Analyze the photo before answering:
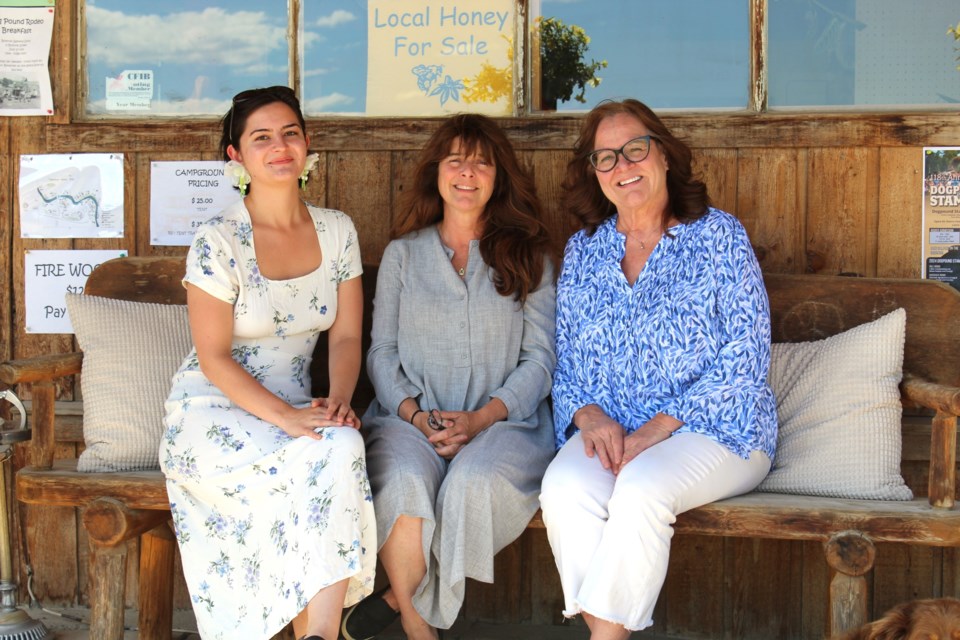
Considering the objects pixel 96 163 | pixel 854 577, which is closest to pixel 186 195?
pixel 96 163

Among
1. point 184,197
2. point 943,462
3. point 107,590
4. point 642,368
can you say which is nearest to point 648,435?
point 642,368

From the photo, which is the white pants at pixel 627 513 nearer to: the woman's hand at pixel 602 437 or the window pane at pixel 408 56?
the woman's hand at pixel 602 437

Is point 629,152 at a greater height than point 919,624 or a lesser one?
greater

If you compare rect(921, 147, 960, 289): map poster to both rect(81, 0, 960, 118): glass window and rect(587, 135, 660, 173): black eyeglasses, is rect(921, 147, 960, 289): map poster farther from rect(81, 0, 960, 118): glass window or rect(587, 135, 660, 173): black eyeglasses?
rect(587, 135, 660, 173): black eyeglasses

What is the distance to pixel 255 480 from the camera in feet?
9.51

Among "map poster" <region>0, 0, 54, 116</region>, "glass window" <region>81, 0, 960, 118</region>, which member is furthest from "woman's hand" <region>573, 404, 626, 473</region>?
"map poster" <region>0, 0, 54, 116</region>

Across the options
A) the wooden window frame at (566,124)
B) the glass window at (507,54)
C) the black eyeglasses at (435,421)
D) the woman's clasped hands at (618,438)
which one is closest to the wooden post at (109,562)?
the black eyeglasses at (435,421)

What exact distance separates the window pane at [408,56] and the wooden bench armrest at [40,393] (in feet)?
4.41

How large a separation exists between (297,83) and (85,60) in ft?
2.77

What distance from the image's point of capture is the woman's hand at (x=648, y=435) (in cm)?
289

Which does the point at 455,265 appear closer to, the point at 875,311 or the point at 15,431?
the point at 875,311

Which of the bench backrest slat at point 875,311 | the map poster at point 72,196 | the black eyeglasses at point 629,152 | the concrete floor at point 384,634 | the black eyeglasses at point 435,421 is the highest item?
the black eyeglasses at point 629,152

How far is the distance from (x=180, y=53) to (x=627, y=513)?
2525mm

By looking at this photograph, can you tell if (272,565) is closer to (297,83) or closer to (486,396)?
(486,396)
